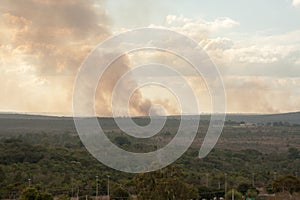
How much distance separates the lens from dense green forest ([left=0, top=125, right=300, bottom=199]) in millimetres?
29734

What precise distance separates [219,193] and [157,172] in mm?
9666

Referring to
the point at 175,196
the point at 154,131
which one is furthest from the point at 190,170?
the point at 154,131

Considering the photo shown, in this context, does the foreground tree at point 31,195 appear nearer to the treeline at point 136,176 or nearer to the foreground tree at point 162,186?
the treeline at point 136,176

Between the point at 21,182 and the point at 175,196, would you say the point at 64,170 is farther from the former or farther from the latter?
the point at 175,196

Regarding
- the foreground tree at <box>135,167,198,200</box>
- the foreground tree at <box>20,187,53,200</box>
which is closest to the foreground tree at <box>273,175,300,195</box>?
the foreground tree at <box>135,167,198,200</box>

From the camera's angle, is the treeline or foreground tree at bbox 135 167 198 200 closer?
foreground tree at bbox 135 167 198 200

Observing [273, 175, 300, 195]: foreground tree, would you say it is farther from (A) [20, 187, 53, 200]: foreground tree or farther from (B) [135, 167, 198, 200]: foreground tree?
(A) [20, 187, 53, 200]: foreground tree

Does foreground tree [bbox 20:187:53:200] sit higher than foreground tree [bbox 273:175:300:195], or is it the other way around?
foreground tree [bbox 273:175:300:195]

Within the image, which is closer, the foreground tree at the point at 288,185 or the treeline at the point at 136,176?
the treeline at the point at 136,176

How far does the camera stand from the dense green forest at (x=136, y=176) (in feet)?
97.6

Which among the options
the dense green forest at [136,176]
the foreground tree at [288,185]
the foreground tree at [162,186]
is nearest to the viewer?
the foreground tree at [162,186]

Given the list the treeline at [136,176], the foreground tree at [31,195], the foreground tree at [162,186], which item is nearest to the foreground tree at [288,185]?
the treeline at [136,176]

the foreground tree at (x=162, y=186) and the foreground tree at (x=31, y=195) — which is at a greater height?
the foreground tree at (x=162, y=186)

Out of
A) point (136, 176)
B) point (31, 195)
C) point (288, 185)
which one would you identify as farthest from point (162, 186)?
point (288, 185)
